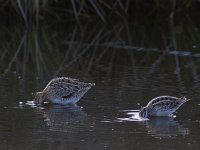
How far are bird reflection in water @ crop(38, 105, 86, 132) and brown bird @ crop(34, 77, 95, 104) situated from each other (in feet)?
0.38

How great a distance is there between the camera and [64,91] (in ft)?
36.5

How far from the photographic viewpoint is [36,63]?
46.6ft

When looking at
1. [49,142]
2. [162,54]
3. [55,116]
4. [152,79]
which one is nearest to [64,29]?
[162,54]

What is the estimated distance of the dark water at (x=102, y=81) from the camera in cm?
909

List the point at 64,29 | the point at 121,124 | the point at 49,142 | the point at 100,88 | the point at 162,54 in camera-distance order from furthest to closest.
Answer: the point at 64,29
the point at 162,54
the point at 100,88
the point at 121,124
the point at 49,142

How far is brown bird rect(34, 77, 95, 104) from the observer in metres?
11.0

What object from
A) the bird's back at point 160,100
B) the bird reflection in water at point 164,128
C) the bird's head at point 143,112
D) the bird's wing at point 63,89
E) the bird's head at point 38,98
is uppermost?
the bird's wing at point 63,89

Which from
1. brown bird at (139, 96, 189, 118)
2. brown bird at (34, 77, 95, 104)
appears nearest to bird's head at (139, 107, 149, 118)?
brown bird at (139, 96, 189, 118)

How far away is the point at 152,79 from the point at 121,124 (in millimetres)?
2817

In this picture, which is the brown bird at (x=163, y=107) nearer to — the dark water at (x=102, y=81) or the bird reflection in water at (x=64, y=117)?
the dark water at (x=102, y=81)

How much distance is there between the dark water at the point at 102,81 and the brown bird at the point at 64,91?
144 mm

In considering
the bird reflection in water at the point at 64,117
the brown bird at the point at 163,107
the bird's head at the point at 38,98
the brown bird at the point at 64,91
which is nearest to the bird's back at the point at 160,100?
the brown bird at the point at 163,107

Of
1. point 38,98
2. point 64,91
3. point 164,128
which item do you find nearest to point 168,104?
point 164,128

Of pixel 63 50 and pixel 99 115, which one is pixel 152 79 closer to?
pixel 99 115
